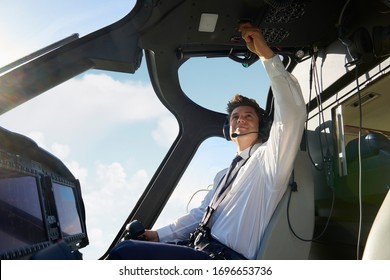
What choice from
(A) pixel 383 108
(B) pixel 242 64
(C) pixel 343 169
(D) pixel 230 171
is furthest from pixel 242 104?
(A) pixel 383 108

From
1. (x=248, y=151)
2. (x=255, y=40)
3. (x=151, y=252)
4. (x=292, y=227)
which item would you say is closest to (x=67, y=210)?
(x=151, y=252)

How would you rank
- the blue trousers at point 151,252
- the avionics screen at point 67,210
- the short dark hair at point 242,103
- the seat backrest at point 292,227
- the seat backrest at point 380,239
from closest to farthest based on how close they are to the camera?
the seat backrest at point 380,239, the blue trousers at point 151,252, the seat backrest at point 292,227, the avionics screen at point 67,210, the short dark hair at point 242,103

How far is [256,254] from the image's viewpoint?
126 centimetres

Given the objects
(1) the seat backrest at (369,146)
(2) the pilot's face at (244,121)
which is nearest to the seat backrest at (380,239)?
(1) the seat backrest at (369,146)

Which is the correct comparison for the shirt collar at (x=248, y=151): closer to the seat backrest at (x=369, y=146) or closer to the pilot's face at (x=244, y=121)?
the pilot's face at (x=244, y=121)

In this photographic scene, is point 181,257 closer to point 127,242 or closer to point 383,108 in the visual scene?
point 127,242

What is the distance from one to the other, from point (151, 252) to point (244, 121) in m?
0.86

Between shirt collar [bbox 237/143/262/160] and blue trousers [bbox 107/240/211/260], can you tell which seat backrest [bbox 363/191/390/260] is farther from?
shirt collar [bbox 237/143/262/160]

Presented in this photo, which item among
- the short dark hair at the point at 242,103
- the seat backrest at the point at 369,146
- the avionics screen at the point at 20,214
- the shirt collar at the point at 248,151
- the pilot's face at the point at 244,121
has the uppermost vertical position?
the short dark hair at the point at 242,103

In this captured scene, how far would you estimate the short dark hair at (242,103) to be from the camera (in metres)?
1.76

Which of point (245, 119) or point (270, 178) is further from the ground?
point (245, 119)

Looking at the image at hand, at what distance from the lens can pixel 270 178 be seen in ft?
4.42

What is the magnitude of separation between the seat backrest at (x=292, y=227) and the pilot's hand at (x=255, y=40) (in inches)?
20.8

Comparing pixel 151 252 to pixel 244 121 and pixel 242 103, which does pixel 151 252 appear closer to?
pixel 244 121
